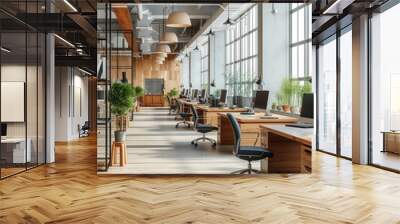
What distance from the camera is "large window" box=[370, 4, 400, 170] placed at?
312 inches

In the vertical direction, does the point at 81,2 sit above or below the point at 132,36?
above

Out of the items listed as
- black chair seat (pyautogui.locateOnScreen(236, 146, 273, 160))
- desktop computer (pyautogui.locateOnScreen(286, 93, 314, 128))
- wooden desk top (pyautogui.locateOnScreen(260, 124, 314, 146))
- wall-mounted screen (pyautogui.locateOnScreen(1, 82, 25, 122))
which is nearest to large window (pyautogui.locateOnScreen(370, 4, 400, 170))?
desktop computer (pyautogui.locateOnScreen(286, 93, 314, 128))

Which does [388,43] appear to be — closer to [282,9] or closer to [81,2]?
[282,9]

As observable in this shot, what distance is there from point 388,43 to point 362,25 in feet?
2.05

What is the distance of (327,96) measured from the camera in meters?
10.6

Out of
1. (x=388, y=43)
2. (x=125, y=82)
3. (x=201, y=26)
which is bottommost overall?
(x=125, y=82)

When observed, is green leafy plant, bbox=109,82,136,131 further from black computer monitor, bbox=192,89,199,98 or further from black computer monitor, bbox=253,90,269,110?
black computer monitor, bbox=253,90,269,110

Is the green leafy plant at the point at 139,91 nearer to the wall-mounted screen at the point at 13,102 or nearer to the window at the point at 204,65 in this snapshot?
the window at the point at 204,65

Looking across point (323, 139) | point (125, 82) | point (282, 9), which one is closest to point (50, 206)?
point (125, 82)

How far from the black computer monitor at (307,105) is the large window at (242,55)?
1737mm

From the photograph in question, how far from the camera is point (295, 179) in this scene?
6926 mm

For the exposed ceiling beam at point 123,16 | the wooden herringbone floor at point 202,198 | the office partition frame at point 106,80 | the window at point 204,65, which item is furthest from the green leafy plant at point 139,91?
the window at point 204,65

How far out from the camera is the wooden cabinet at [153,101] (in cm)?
797

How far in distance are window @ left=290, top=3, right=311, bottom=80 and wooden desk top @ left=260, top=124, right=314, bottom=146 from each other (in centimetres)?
111
